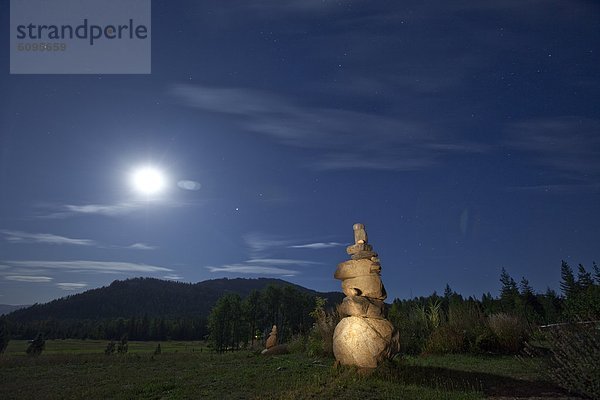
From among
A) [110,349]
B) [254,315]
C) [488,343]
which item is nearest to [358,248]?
[488,343]

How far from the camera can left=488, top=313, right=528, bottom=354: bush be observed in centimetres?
1502

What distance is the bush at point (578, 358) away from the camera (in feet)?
22.7

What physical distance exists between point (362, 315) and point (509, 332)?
29.0 feet

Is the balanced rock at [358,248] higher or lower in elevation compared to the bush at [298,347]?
higher

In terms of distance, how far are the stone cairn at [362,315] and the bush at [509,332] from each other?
24.4 feet

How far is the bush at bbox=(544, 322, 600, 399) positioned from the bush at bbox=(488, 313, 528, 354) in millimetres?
7499

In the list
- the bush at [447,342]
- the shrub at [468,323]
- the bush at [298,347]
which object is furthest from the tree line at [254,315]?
the bush at [447,342]

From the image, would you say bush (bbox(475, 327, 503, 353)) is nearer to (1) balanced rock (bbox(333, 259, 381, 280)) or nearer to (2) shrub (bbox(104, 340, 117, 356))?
(1) balanced rock (bbox(333, 259, 381, 280))

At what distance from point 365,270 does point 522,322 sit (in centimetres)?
988

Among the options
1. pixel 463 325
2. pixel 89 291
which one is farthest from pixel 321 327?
pixel 89 291

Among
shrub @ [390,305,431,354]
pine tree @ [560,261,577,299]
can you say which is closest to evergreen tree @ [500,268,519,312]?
pine tree @ [560,261,577,299]

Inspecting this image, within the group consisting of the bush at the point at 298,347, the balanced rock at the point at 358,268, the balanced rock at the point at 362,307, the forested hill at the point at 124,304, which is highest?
the balanced rock at the point at 358,268

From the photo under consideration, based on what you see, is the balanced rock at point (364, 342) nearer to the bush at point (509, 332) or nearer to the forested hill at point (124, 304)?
the bush at point (509, 332)

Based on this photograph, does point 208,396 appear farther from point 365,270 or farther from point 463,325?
point 463,325
